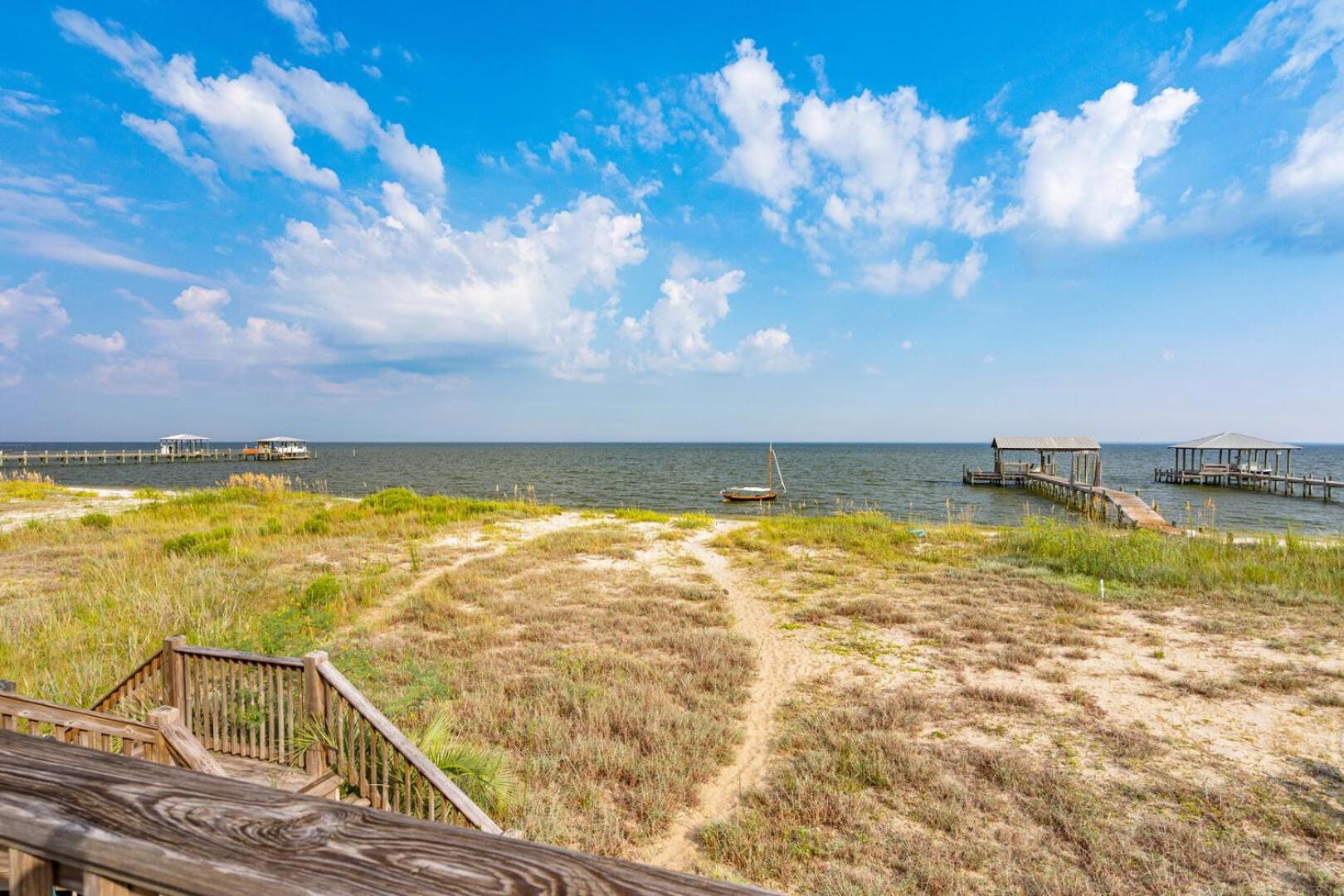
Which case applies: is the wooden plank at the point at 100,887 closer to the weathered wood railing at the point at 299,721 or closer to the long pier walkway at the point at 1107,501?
the weathered wood railing at the point at 299,721

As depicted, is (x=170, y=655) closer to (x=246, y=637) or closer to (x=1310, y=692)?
(x=246, y=637)

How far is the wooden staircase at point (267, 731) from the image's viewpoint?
3777 millimetres

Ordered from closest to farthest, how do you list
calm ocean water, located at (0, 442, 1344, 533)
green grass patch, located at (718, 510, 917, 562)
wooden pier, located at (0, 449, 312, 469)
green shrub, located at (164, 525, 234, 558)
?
green shrub, located at (164, 525, 234, 558), green grass patch, located at (718, 510, 917, 562), calm ocean water, located at (0, 442, 1344, 533), wooden pier, located at (0, 449, 312, 469)

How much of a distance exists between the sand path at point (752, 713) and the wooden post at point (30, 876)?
Result: 4.54m

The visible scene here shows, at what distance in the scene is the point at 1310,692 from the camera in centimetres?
745

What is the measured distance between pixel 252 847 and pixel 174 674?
5664 millimetres

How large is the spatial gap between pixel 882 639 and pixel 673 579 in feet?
17.9

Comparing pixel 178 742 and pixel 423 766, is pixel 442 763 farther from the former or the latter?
pixel 178 742

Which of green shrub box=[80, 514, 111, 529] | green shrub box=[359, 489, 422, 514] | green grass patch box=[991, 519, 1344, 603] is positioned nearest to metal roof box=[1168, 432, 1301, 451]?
green grass patch box=[991, 519, 1344, 603]

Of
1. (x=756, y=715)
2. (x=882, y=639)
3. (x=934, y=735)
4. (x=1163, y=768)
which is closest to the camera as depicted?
(x=1163, y=768)

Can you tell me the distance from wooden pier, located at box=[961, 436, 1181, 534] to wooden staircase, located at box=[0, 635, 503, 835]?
976 inches

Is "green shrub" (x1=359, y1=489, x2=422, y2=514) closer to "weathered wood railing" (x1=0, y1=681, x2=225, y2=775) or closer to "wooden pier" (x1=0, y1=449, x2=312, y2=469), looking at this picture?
"weathered wood railing" (x1=0, y1=681, x2=225, y2=775)

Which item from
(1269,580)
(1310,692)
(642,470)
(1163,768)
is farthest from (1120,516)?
(642,470)

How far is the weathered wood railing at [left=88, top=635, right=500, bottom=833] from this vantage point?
14.2ft
